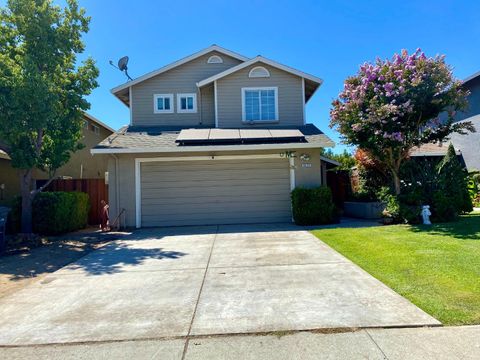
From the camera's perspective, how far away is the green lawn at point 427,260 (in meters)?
4.14

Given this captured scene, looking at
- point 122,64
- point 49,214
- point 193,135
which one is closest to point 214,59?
point 122,64

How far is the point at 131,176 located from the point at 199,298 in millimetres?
8663

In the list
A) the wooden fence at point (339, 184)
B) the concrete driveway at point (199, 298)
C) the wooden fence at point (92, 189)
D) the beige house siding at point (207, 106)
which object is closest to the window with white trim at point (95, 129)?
the wooden fence at point (92, 189)

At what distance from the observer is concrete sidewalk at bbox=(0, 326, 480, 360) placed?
3105mm

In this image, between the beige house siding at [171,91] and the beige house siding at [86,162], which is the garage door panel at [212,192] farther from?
the beige house siding at [86,162]

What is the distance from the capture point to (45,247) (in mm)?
9070

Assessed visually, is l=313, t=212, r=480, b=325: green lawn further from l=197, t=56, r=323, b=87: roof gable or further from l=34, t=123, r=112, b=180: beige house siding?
l=34, t=123, r=112, b=180: beige house siding

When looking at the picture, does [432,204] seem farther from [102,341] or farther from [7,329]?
[7,329]

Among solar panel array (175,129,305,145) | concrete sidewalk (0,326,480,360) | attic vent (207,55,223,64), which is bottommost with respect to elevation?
concrete sidewalk (0,326,480,360)

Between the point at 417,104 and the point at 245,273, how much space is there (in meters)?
7.60

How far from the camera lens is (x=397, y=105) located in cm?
1005

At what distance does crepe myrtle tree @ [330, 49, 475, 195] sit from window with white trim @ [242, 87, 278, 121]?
3.74 meters

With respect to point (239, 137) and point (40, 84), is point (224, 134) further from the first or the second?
point (40, 84)

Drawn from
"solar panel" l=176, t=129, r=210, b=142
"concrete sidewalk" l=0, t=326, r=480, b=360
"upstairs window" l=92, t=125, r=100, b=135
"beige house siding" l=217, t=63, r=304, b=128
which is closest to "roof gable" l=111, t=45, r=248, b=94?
"beige house siding" l=217, t=63, r=304, b=128
